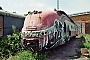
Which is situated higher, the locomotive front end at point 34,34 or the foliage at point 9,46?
the locomotive front end at point 34,34

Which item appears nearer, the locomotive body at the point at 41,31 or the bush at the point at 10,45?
the locomotive body at the point at 41,31

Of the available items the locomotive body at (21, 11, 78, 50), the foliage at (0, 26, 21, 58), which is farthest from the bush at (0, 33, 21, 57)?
Result: the locomotive body at (21, 11, 78, 50)

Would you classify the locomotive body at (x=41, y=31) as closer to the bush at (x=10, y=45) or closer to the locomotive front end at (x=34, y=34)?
the locomotive front end at (x=34, y=34)

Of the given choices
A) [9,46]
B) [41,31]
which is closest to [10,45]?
[9,46]

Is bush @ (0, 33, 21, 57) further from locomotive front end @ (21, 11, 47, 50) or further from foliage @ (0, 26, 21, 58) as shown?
locomotive front end @ (21, 11, 47, 50)

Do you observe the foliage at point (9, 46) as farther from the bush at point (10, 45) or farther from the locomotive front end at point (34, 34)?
the locomotive front end at point (34, 34)

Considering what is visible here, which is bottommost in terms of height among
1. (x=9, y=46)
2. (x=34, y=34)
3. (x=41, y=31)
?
(x=9, y=46)

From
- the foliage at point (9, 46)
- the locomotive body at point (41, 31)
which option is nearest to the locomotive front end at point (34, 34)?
the locomotive body at point (41, 31)

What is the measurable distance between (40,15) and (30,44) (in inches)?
65.3

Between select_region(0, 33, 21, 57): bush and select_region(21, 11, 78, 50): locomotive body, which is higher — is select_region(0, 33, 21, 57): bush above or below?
below

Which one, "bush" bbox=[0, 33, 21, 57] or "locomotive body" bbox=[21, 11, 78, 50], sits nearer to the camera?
"locomotive body" bbox=[21, 11, 78, 50]

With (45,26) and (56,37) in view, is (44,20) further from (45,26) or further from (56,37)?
(56,37)

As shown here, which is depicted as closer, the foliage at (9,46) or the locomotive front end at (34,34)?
the locomotive front end at (34,34)

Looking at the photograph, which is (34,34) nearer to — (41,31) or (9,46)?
(41,31)
